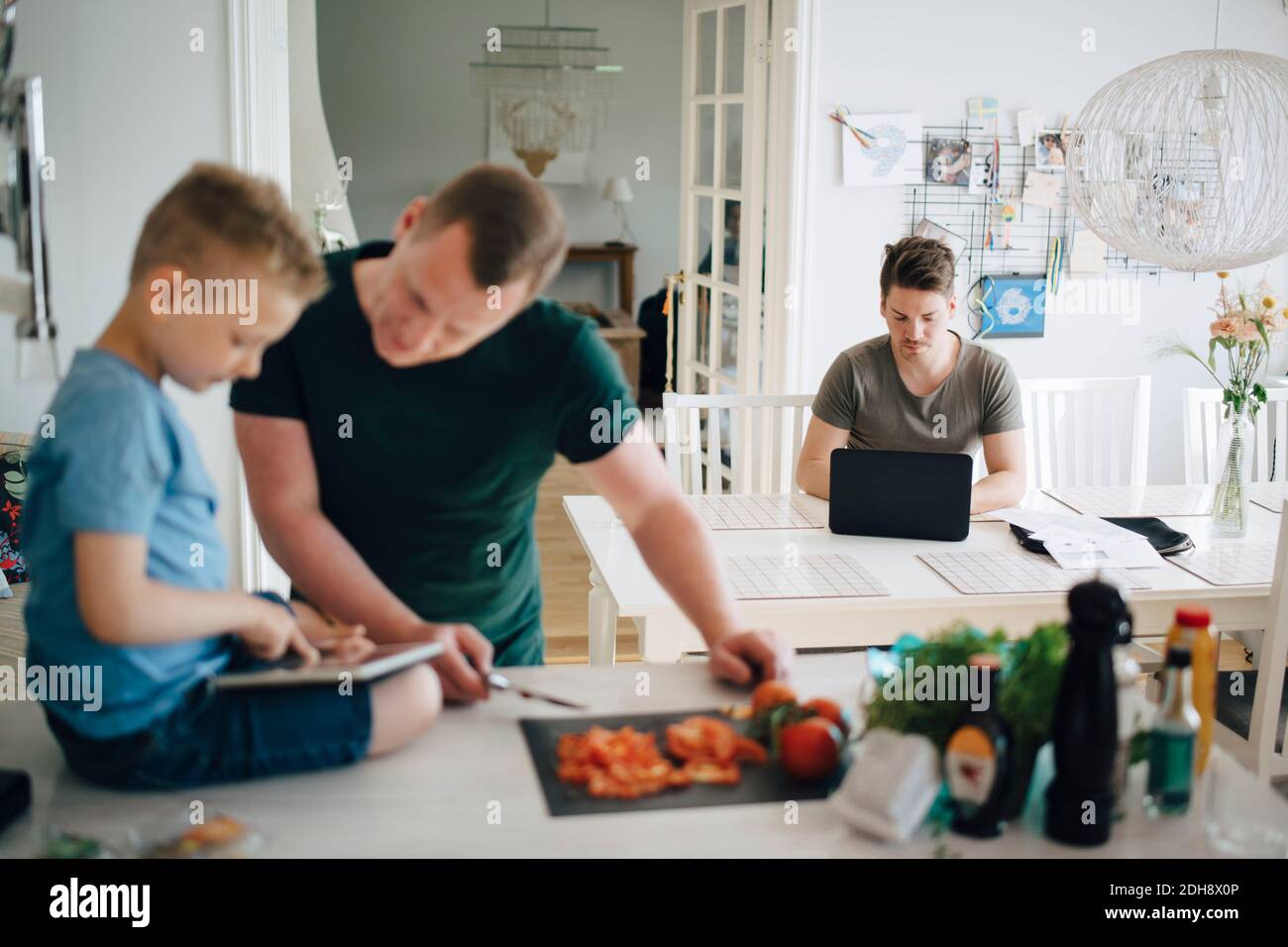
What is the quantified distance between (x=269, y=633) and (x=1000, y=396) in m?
2.01

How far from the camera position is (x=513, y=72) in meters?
7.21

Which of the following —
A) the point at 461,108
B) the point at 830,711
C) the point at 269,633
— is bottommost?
the point at 830,711

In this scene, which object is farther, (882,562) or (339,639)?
(882,562)

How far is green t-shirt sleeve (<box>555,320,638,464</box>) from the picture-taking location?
1.50m

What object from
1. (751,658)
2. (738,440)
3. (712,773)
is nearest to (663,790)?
(712,773)

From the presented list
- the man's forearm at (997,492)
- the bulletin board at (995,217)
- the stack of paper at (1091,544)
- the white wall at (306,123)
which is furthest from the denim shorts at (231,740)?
the bulletin board at (995,217)

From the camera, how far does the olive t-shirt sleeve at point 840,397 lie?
2832 mm

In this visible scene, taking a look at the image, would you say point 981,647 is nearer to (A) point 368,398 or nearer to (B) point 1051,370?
(A) point 368,398

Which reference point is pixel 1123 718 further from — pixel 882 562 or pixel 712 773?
pixel 882 562

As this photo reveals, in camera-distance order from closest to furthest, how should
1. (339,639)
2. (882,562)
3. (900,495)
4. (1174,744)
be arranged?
(1174,744) → (339,639) → (882,562) → (900,495)

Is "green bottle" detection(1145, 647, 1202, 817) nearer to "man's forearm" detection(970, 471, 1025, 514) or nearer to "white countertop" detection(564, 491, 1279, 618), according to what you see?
"white countertop" detection(564, 491, 1279, 618)

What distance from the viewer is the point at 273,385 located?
1464 millimetres
